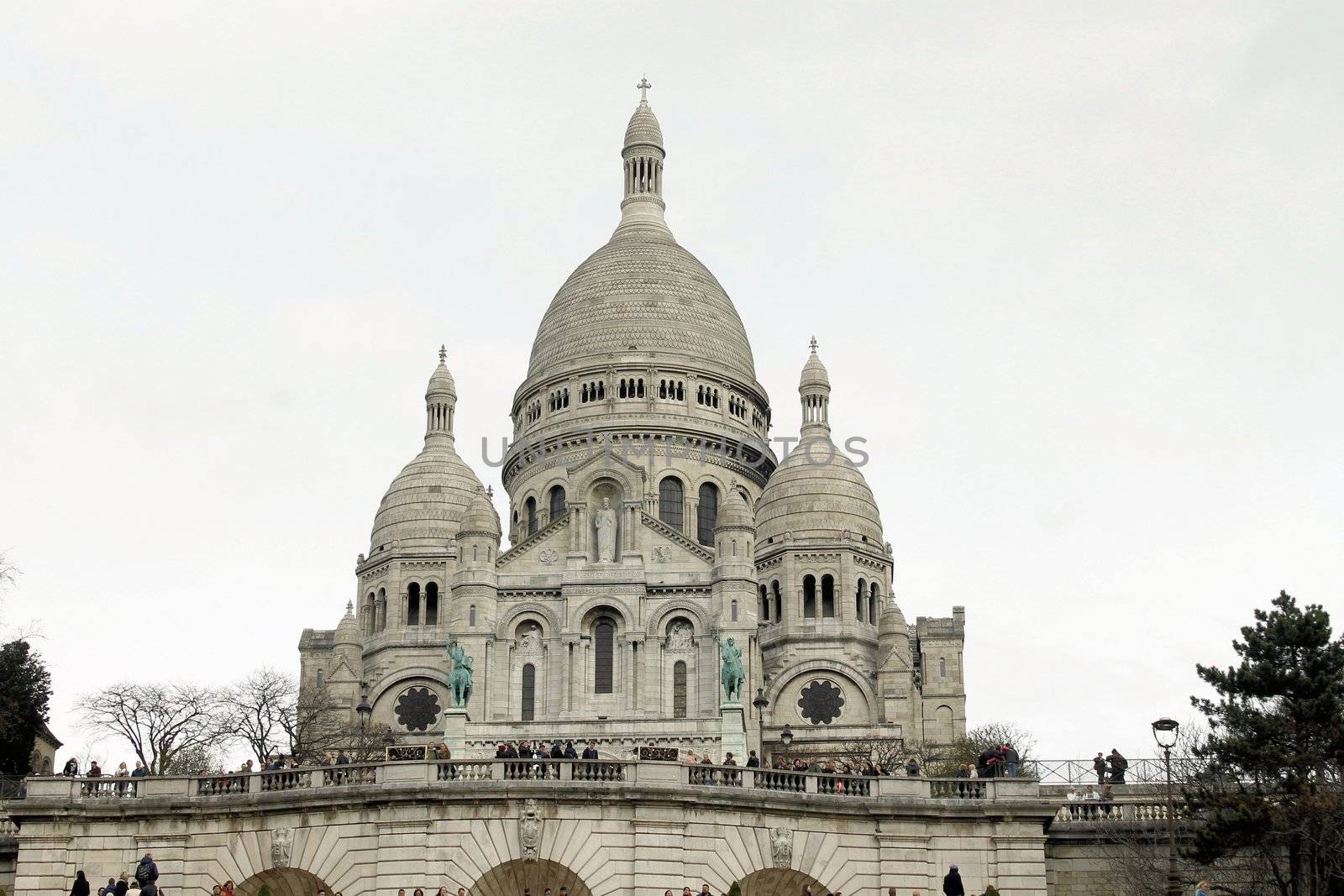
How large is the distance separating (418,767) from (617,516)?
5162 cm

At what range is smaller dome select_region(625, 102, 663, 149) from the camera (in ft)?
394

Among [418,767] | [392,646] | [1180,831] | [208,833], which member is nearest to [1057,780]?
[1180,831]

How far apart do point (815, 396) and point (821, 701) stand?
18.7m

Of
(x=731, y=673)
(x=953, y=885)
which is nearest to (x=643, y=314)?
(x=731, y=673)

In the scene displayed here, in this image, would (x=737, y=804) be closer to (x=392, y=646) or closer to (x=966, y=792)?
(x=966, y=792)

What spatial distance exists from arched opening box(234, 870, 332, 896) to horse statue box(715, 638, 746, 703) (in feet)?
114

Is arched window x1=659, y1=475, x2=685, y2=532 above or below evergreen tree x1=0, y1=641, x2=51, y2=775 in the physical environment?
above

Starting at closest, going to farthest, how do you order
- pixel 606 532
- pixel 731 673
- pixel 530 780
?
pixel 530 780
pixel 731 673
pixel 606 532

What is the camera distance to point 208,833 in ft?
136

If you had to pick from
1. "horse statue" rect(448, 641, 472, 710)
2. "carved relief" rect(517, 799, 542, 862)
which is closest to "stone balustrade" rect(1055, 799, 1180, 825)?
"carved relief" rect(517, 799, 542, 862)

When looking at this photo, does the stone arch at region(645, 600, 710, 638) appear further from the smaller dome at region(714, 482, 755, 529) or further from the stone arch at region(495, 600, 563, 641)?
the stone arch at region(495, 600, 563, 641)

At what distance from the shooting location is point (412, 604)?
101 metres

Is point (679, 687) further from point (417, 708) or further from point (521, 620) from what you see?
point (417, 708)

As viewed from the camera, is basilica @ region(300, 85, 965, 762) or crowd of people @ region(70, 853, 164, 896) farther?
basilica @ region(300, 85, 965, 762)
